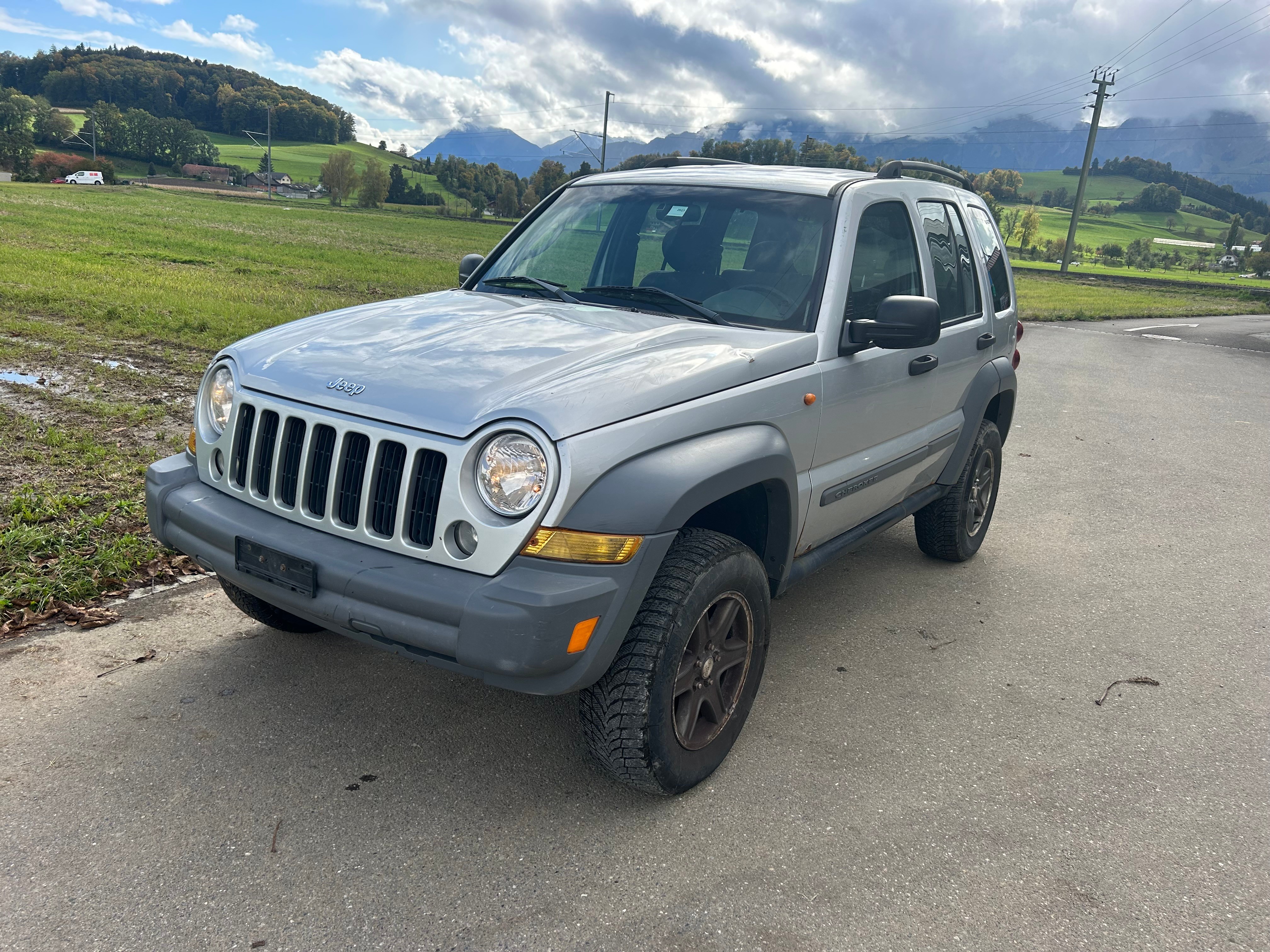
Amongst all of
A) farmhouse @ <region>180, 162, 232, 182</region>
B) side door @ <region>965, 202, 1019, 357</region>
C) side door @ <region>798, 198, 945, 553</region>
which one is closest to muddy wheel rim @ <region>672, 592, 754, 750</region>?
side door @ <region>798, 198, 945, 553</region>

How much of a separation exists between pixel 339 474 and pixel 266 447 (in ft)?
1.29

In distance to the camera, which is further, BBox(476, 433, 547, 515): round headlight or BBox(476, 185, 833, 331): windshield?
BBox(476, 185, 833, 331): windshield

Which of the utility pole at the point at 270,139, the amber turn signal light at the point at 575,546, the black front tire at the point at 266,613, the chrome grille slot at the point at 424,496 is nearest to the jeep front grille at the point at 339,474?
the chrome grille slot at the point at 424,496

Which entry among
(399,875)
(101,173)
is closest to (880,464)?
(399,875)

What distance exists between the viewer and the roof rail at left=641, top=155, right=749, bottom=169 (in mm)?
4648

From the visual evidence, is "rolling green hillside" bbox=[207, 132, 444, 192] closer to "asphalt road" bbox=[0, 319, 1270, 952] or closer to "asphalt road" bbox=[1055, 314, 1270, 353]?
"asphalt road" bbox=[1055, 314, 1270, 353]

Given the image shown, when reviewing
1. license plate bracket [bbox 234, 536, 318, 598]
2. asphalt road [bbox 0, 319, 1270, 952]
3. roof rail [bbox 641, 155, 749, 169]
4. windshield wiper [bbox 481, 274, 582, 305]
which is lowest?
asphalt road [bbox 0, 319, 1270, 952]

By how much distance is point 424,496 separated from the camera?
2621 mm

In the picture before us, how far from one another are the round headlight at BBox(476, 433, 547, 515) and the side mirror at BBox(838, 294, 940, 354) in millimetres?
1486

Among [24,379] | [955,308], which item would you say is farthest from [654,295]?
[24,379]

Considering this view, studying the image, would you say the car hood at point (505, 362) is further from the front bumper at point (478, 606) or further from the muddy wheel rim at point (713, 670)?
the muddy wheel rim at point (713, 670)

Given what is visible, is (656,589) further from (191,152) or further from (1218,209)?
(1218,209)

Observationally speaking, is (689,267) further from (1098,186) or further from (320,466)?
(1098,186)

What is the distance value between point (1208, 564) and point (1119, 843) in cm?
331
